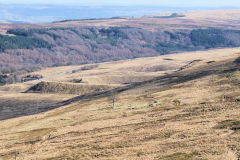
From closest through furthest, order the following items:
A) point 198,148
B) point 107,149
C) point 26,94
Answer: point 198,148 < point 107,149 < point 26,94

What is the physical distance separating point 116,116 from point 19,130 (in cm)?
1497

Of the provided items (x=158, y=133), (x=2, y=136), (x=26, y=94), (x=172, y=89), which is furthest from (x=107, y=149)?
(x=26, y=94)

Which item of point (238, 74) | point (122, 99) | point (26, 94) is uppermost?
point (238, 74)

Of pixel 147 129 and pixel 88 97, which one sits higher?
pixel 147 129

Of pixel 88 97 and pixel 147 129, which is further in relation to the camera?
pixel 88 97

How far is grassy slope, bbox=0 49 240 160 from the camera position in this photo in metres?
40.0

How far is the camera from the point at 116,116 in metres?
60.6

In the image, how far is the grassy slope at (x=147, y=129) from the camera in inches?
1575

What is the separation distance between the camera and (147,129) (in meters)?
48.5

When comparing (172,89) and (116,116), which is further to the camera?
(172,89)

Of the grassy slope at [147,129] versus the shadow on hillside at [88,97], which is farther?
the shadow on hillside at [88,97]

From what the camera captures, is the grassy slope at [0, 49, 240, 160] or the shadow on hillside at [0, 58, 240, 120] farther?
the shadow on hillside at [0, 58, 240, 120]

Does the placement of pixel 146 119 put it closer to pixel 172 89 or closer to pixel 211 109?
pixel 211 109

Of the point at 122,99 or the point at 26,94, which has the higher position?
the point at 122,99
